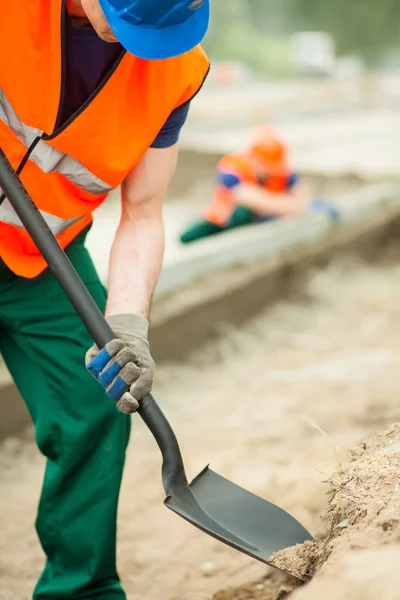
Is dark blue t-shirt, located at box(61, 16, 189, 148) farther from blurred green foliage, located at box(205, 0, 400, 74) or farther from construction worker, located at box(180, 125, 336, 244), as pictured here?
blurred green foliage, located at box(205, 0, 400, 74)

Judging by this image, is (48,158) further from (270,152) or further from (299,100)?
(299,100)

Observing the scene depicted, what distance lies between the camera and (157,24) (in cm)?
177

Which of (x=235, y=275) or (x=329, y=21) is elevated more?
(x=235, y=275)

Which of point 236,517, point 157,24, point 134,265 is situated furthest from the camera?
point 134,265

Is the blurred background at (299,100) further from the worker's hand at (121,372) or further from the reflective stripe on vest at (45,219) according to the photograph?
the worker's hand at (121,372)

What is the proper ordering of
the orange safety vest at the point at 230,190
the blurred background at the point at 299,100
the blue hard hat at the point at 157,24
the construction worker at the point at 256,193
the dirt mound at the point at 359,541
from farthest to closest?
1. the blurred background at the point at 299,100
2. the orange safety vest at the point at 230,190
3. the construction worker at the point at 256,193
4. the blue hard hat at the point at 157,24
5. the dirt mound at the point at 359,541

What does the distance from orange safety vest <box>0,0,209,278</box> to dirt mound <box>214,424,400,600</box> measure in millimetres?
934

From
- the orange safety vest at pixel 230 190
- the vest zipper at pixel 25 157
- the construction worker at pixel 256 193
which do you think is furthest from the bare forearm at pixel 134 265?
the orange safety vest at pixel 230 190

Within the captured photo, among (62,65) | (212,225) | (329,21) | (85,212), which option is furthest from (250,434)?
(329,21)

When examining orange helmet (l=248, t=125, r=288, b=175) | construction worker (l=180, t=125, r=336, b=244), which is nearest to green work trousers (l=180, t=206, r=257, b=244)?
construction worker (l=180, t=125, r=336, b=244)

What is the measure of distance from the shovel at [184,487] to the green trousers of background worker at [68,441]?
0.71 ft

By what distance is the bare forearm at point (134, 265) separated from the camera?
2.14 m

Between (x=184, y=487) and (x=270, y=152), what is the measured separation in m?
4.28

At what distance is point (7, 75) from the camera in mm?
1874
